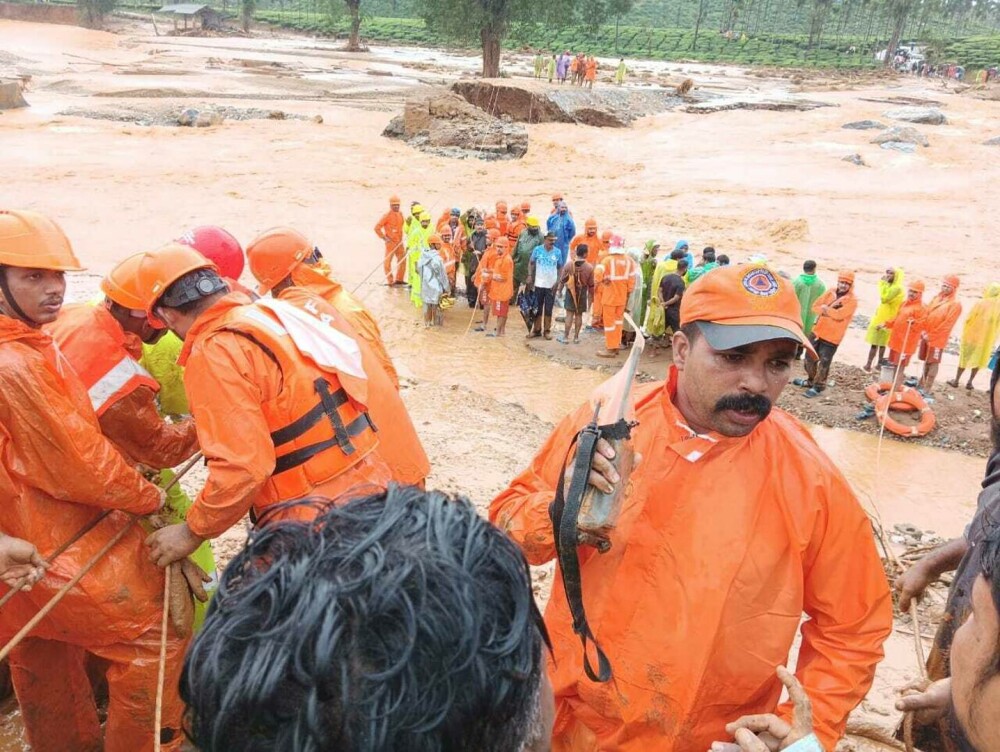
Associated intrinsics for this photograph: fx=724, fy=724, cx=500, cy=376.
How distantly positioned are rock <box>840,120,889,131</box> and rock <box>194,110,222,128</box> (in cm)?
2505

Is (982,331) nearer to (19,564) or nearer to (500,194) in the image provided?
(19,564)

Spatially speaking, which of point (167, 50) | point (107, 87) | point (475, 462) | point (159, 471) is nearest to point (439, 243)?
point (475, 462)

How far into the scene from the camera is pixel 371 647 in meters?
0.94

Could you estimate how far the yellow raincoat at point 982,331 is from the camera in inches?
390

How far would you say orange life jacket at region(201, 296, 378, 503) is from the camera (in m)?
2.79

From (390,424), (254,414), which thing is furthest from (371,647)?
(390,424)

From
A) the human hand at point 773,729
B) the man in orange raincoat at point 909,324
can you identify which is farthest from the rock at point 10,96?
the human hand at point 773,729

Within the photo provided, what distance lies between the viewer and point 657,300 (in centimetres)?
1086

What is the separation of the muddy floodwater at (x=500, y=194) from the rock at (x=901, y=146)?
1.37 feet

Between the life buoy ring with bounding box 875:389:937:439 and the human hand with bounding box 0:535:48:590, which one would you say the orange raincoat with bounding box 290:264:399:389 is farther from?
the life buoy ring with bounding box 875:389:937:439

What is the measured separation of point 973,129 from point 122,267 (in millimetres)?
36511

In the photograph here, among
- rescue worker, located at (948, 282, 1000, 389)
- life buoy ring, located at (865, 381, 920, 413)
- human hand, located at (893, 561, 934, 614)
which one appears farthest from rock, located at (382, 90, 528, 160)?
human hand, located at (893, 561, 934, 614)

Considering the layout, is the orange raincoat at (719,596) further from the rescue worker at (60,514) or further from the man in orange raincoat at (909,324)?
the man in orange raincoat at (909,324)

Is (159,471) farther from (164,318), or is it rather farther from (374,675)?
(374,675)
